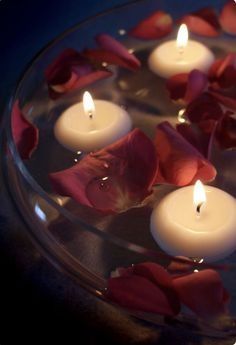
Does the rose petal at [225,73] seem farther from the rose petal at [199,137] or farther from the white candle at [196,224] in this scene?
the white candle at [196,224]

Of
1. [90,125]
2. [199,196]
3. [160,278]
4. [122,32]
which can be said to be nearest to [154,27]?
[122,32]

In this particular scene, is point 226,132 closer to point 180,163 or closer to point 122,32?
point 180,163

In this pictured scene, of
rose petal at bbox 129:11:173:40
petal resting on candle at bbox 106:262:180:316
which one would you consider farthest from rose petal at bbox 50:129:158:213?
rose petal at bbox 129:11:173:40

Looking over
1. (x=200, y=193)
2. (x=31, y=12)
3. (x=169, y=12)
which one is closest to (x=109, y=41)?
(x=169, y=12)

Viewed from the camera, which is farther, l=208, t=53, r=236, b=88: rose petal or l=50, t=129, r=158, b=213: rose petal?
l=208, t=53, r=236, b=88: rose petal

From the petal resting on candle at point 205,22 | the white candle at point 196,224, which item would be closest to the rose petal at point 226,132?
the white candle at point 196,224

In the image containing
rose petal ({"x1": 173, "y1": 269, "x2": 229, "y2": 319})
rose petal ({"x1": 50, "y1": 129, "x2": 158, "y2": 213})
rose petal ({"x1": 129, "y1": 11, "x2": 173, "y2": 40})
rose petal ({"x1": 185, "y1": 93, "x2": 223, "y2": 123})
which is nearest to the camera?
rose petal ({"x1": 173, "y1": 269, "x2": 229, "y2": 319})

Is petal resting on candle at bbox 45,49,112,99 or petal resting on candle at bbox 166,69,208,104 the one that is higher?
petal resting on candle at bbox 45,49,112,99

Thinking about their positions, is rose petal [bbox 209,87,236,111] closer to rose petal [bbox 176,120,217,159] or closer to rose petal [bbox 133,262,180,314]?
rose petal [bbox 176,120,217,159]
